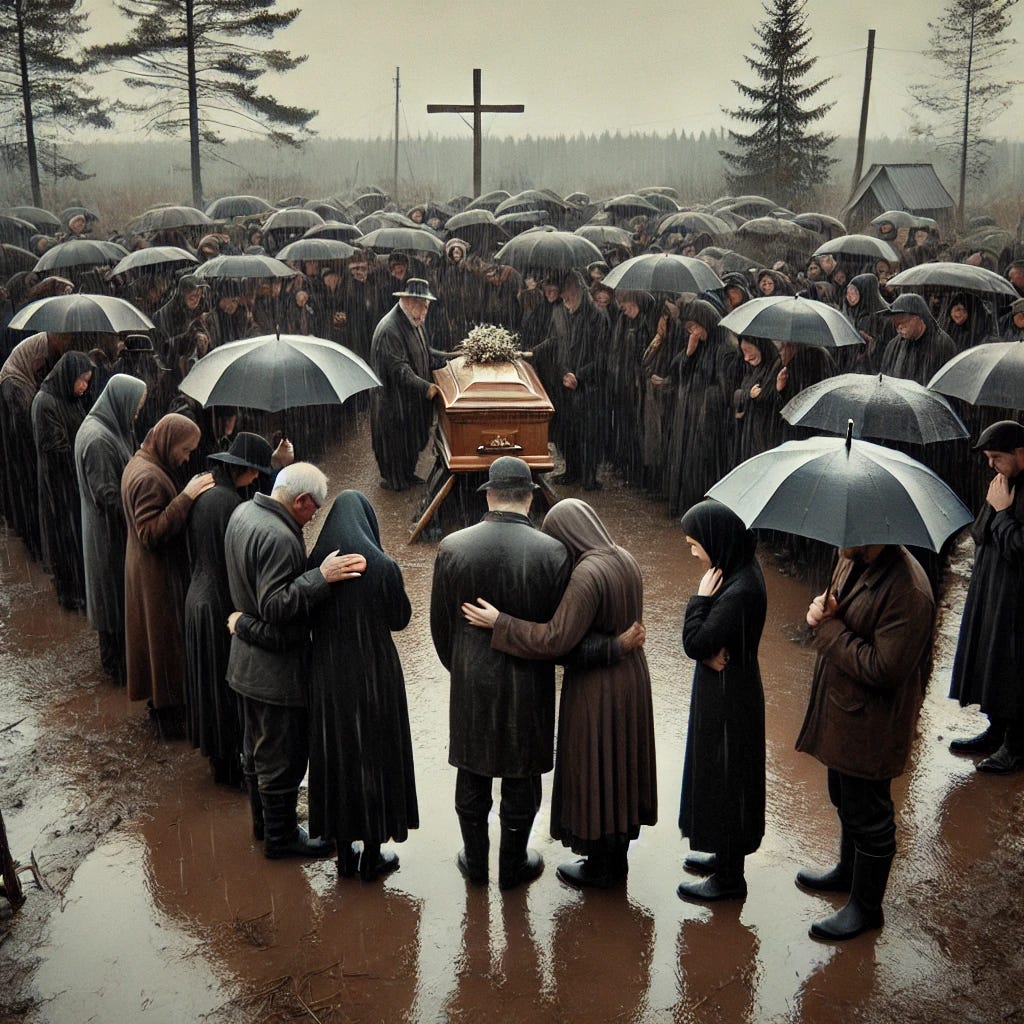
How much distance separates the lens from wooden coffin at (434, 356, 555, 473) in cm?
677

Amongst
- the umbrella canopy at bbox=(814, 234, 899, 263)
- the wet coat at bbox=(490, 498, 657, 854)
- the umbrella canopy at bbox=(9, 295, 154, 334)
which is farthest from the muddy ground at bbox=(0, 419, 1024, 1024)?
the umbrella canopy at bbox=(814, 234, 899, 263)

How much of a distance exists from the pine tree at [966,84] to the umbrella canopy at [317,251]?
23.8m

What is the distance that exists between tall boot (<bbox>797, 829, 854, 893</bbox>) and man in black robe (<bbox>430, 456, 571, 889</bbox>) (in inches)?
43.5

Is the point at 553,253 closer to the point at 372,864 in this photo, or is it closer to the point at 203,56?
the point at 372,864

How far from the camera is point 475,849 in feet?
12.7

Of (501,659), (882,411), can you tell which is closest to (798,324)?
(882,411)

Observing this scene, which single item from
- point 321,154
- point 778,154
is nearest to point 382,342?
point 778,154

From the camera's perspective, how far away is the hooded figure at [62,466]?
19.3 ft

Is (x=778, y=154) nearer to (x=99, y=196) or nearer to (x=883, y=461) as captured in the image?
(x=99, y=196)

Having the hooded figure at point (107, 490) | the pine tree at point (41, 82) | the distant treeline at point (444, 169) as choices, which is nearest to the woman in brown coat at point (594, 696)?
the hooded figure at point (107, 490)

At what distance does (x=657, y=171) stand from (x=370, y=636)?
36427mm

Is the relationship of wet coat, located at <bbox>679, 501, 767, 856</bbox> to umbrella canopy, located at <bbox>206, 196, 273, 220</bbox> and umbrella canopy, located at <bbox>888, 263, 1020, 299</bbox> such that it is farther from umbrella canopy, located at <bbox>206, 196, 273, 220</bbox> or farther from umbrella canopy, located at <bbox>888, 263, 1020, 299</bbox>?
umbrella canopy, located at <bbox>206, 196, 273, 220</bbox>

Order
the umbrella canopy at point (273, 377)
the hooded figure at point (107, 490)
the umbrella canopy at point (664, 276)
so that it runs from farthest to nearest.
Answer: the umbrella canopy at point (664, 276) → the hooded figure at point (107, 490) → the umbrella canopy at point (273, 377)

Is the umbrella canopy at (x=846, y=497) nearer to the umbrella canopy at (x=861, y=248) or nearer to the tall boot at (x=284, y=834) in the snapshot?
the tall boot at (x=284, y=834)
